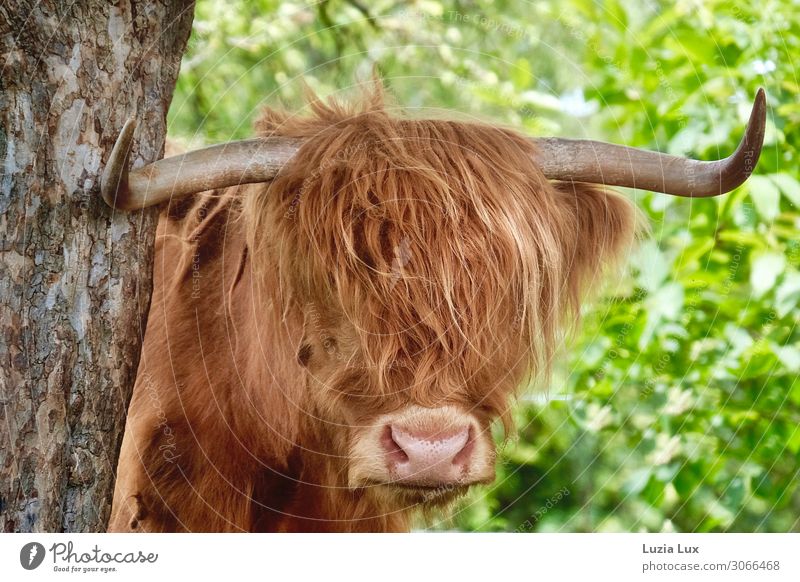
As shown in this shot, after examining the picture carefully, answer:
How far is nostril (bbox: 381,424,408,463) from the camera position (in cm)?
166

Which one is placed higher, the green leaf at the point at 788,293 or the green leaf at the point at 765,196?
the green leaf at the point at 765,196

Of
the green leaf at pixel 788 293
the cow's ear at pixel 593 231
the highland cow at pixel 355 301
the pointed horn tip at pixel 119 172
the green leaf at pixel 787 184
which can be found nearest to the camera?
the pointed horn tip at pixel 119 172

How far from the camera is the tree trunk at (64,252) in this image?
1590mm

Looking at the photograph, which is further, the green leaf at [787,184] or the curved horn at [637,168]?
the green leaf at [787,184]

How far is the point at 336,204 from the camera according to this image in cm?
179

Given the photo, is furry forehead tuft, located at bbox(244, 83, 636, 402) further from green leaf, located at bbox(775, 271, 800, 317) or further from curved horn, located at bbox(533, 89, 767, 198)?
green leaf, located at bbox(775, 271, 800, 317)

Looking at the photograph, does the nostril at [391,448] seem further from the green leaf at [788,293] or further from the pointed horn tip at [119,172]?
the green leaf at [788,293]

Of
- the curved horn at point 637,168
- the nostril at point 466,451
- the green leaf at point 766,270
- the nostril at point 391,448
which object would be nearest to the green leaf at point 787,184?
the green leaf at point 766,270

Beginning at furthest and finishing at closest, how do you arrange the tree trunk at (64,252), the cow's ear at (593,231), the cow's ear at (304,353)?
1. the cow's ear at (593,231)
2. the cow's ear at (304,353)
3. the tree trunk at (64,252)

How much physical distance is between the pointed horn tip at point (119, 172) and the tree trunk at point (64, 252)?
0.07 m
